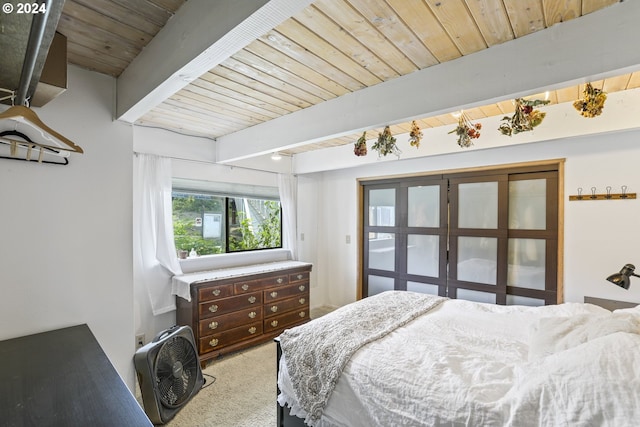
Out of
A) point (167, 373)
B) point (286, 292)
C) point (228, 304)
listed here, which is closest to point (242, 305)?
point (228, 304)

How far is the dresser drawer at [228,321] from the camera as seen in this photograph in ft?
9.91

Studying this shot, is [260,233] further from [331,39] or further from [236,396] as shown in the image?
[331,39]

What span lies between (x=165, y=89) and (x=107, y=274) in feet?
3.97

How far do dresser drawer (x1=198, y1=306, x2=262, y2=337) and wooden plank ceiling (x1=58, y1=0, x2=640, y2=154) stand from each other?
2.11m

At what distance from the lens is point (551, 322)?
1748 mm

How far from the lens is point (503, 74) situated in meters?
1.54

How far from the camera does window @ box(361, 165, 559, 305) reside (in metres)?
3.12

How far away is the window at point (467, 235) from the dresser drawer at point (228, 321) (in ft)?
5.78

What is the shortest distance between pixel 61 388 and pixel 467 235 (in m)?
3.61

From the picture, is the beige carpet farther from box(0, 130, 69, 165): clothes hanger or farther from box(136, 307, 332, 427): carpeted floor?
box(0, 130, 69, 165): clothes hanger

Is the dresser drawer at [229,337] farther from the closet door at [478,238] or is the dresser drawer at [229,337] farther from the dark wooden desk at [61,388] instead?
the closet door at [478,238]

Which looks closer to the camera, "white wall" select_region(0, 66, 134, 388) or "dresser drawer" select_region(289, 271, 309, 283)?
"white wall" select_region(0, 66, 134, 388)

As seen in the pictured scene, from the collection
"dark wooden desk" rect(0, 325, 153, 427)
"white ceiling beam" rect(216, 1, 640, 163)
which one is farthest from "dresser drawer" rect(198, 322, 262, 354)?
"white ceiling beam" rect(216, 1, 640, 163)

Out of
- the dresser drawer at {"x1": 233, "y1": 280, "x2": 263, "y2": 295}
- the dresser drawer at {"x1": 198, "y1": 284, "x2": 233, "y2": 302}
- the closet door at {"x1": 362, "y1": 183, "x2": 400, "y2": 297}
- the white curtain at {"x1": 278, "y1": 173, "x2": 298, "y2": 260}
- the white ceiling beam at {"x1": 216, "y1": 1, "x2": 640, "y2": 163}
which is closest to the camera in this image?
the white ceiling beam at {"x1": 216, "y1": 1, "x2": 640, "y2": 163}
